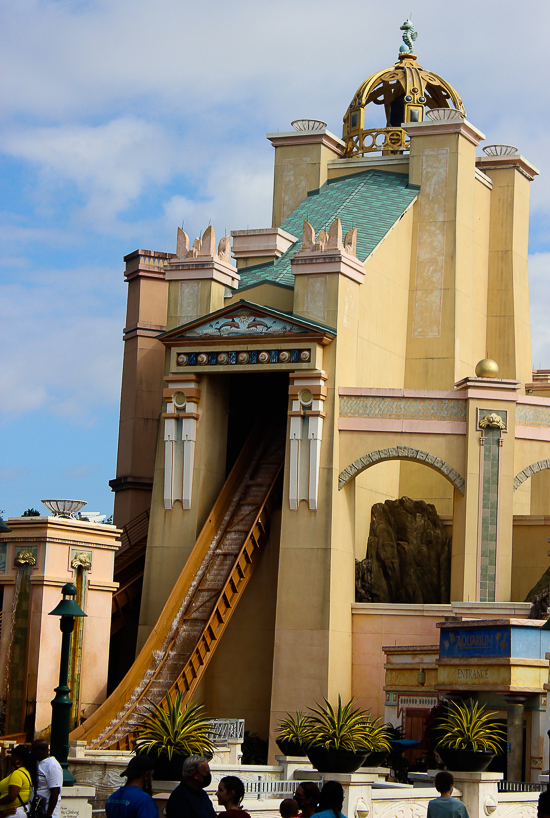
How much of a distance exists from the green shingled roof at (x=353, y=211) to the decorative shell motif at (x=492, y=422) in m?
5.47

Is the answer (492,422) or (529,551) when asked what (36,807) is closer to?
(492,422)

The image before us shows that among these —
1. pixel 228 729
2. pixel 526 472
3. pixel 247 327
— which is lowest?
pixel 228 729

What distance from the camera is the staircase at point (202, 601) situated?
2944cm

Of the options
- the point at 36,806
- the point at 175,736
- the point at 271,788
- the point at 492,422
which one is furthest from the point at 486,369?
the point at 36,806

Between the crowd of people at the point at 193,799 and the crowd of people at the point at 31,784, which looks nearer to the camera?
the crowd of people at the point at 193,799

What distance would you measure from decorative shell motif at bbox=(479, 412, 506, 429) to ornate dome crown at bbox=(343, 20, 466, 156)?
40.3 feet

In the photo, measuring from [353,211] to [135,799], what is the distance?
2837 cm

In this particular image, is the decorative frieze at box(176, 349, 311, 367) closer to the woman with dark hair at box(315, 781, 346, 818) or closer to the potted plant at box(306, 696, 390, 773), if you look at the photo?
the potted plant at box(306, 696, 390, 773)

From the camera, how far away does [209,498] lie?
1364 inches

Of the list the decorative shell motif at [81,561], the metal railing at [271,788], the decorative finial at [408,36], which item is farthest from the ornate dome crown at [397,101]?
the metal railing at [271,788]

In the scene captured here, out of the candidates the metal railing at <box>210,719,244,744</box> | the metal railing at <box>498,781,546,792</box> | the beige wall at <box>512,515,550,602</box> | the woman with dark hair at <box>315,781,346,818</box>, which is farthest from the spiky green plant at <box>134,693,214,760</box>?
the beige wall at <box>512,515,550,602</box>

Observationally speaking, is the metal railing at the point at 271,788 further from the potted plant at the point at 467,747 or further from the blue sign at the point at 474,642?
the blue sign at the point at 474,642

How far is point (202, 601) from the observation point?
32.3m

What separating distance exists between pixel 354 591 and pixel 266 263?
388 inches
